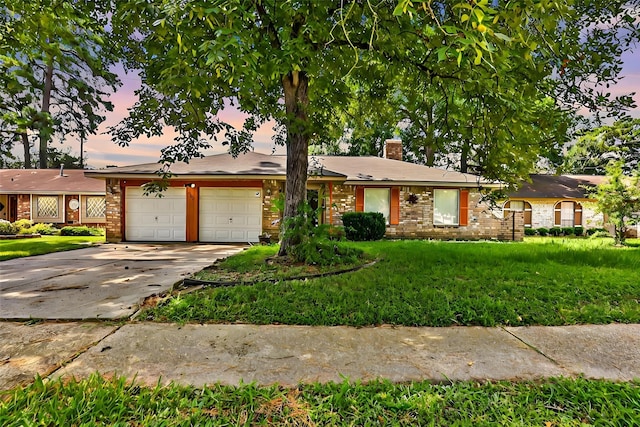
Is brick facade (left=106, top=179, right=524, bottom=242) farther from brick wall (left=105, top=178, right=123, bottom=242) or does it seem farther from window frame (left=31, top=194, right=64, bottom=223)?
window frame (left=31, top=194, right=64, bottom=223)

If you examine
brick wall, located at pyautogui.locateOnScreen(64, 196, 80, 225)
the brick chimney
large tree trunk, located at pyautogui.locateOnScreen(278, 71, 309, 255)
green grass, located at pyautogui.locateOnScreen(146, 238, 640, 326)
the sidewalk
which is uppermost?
the brick chimney

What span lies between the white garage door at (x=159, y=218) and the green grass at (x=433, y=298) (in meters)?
8.10

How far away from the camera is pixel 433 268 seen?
5340 millimetres

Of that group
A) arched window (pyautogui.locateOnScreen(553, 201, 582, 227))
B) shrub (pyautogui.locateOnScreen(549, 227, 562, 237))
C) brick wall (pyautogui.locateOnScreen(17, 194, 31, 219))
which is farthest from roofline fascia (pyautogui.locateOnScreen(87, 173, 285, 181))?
arched window (pyautogui.locateOnScreen(553, 201, 582, 227))

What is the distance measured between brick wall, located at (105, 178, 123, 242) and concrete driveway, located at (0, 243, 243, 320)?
12.5 ft

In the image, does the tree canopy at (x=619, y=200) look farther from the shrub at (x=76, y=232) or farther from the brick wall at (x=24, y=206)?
the brick wall at (x=24, y=206)

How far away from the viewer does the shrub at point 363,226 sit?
10.5 metres

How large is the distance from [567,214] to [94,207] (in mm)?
26685

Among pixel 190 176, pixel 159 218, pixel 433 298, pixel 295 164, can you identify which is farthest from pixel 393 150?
pixel 433 298

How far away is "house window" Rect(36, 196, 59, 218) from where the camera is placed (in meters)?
17.0

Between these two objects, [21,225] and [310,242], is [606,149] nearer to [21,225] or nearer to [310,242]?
[310,242]

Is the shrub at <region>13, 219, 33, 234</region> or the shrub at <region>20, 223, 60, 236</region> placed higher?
the shrub at <region>13, 219, 33, 234</region>

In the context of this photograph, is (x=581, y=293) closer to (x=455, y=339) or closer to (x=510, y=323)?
(x=510, y=323)

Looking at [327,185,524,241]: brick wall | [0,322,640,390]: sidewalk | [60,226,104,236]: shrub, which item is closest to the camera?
[0,322,640,390]: sidewalk
